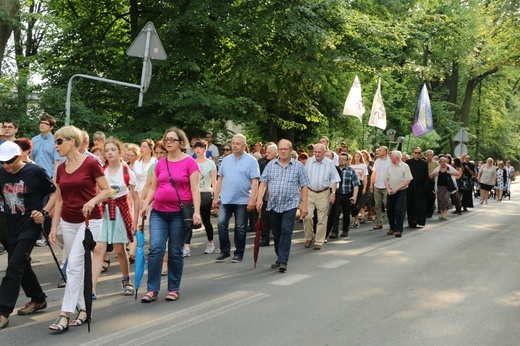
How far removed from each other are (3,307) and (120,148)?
2.62 metres

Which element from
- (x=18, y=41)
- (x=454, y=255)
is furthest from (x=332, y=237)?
(x=18, y=41)

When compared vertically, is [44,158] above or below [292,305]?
above

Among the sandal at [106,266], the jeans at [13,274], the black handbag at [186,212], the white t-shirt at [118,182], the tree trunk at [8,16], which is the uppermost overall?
the tree trunk at [8,16]

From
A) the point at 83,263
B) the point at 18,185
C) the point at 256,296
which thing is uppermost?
the point at 18,185

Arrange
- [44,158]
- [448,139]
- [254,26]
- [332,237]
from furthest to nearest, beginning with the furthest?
[448,139] → [254,26] → [332,237] → [44,158]

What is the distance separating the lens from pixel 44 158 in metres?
10.8

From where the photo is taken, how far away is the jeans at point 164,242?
7113mm

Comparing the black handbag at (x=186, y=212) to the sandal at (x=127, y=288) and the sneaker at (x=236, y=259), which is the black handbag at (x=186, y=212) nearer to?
the sandal at (x=127, y=288)

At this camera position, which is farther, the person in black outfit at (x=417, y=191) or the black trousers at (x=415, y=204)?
the black trousers at (x=415, y=204)

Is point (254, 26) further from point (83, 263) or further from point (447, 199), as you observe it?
point (83, 263)

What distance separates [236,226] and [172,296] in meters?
2.99

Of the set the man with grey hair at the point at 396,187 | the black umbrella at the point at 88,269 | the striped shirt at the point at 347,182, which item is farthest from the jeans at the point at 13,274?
the man with grey hair at the point at 396,187

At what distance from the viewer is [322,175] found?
11.8 meters

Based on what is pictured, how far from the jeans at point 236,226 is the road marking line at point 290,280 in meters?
1.42
